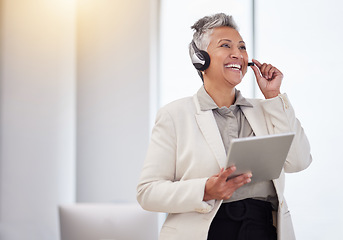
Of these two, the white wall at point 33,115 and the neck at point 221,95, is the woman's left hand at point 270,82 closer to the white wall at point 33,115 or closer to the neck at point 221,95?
the neck at point 221,95

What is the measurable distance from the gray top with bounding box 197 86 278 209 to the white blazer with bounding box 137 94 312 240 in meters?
0.03

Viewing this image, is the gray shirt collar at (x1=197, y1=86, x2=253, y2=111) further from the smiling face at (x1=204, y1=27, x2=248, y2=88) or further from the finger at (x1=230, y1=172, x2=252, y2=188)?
the finger at (x1=230, y1=172, x2=252, y2=188)

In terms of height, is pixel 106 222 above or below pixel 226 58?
below

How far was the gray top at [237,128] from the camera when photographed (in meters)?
1.53

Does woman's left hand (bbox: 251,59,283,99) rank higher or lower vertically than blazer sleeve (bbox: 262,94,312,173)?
higher

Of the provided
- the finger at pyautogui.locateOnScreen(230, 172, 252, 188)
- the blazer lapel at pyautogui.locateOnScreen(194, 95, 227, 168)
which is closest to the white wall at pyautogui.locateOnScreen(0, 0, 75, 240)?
the blazer lapel at pyautogui.locateOnScreen(194, 95, 227, 168)

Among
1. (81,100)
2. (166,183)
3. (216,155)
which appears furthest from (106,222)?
(81,100)

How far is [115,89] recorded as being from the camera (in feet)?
13.3

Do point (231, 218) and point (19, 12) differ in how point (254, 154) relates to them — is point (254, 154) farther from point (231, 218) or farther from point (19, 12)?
point (19, 12)

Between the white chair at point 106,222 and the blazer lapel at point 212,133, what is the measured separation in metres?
0.71

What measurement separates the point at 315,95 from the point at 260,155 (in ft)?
4.75

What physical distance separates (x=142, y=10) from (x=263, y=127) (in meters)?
2.70

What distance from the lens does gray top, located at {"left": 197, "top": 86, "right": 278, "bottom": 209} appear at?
5.01ft

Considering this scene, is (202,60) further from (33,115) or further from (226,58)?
(33,115)
